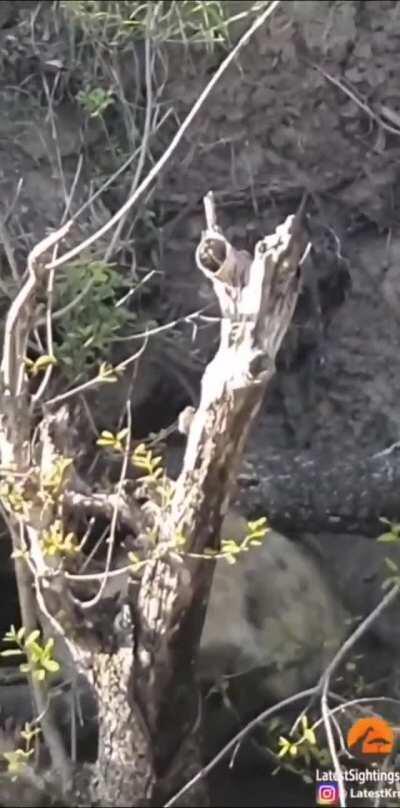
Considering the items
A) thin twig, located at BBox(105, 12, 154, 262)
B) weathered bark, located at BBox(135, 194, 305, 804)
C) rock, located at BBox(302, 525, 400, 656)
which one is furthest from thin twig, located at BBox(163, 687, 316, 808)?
thin twig, located at BBox(105, 12, 154, 262)

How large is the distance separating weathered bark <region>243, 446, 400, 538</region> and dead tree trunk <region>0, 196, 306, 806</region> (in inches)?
16.3

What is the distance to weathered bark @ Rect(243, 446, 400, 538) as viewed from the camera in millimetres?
1553

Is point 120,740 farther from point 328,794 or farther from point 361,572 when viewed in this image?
point 361,572

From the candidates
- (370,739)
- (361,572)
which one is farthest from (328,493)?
(370,739)

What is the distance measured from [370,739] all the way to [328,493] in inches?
20.3

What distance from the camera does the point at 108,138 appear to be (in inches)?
66.4

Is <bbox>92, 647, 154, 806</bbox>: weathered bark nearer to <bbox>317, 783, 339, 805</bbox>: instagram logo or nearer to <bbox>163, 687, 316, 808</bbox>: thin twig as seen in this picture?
<bbox>163, 687, 316, 808</bbox>: thin twig

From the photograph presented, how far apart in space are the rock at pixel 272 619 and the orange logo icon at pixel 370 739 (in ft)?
0.50

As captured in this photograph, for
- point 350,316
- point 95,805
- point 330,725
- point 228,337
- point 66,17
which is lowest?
point 95,805

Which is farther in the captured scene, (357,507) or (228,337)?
(357,507)

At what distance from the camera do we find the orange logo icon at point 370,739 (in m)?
1.16

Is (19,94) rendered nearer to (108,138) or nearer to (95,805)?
(108,138)

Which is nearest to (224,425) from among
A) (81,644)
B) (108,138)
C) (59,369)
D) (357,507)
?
(81,644)

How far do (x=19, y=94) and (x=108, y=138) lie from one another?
160mm
